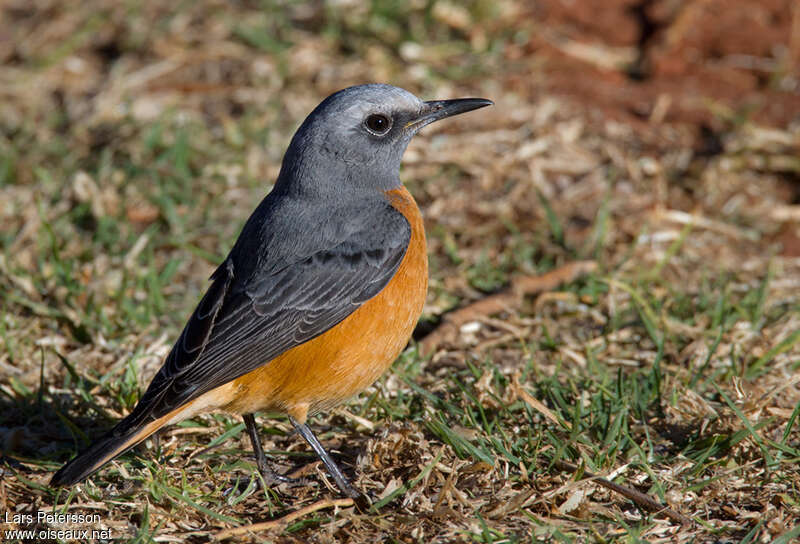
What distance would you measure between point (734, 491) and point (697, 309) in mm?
2000

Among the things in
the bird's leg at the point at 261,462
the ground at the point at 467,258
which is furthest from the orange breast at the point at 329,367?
the ground at the point at 467,258

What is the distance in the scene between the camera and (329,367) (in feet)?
15.7

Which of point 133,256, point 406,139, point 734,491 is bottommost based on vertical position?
point 734,491

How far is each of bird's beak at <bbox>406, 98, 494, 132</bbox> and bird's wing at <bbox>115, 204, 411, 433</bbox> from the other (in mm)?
773

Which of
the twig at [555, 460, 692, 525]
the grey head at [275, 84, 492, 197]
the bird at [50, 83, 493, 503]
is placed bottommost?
the twig at [555, 460, 692, 525]

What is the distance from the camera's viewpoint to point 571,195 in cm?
776

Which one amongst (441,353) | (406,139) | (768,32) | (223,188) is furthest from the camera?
(768,32)

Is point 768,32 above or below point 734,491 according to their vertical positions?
above

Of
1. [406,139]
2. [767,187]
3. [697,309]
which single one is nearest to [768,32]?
[767,187]

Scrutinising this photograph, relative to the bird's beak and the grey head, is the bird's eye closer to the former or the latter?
the grey head

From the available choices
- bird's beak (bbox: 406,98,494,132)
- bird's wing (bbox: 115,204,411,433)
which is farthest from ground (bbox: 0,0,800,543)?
bird's beak (bbox: 406,98,494,132)

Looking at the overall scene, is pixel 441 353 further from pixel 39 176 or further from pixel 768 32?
pixel 768 32

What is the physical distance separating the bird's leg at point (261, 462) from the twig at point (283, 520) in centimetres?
35

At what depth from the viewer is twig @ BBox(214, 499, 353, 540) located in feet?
14.2
